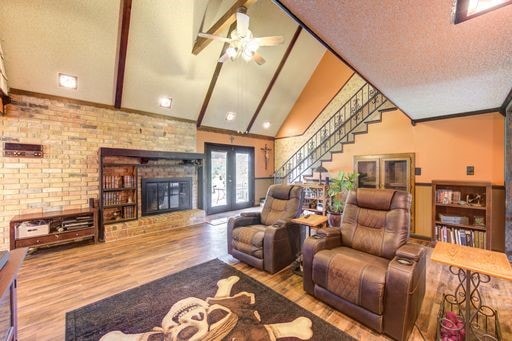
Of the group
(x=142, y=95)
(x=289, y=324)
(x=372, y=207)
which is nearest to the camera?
(x=289, y=324)

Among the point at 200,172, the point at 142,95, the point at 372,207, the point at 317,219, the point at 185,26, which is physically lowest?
the point at 317,219

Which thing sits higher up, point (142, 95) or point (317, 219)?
point (142, 95)

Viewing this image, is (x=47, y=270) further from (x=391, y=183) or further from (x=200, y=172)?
(x=391, y=183)

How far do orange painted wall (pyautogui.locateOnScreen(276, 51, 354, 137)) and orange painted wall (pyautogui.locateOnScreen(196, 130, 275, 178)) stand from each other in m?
1.06

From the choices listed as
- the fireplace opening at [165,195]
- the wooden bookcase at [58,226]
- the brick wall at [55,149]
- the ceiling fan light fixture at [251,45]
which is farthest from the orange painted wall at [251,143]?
the ceiling fan light fixture at [251,45]

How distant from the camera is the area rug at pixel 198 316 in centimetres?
193

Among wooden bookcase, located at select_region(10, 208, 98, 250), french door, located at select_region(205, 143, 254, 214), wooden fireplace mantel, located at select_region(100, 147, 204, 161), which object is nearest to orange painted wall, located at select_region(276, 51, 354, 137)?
french door, located at select_region(205, 143, 254, 214)

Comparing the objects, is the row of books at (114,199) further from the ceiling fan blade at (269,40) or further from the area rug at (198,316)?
the ceiling fan blade at (269,40)

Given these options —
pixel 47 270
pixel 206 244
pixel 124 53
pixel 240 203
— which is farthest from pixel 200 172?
pixel 47 270

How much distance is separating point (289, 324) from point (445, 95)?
11.6 feet

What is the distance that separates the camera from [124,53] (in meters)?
4.06

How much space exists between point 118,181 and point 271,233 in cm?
372

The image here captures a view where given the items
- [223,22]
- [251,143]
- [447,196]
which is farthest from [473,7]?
[251,143]

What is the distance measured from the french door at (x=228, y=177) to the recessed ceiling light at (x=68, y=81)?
128 inches
